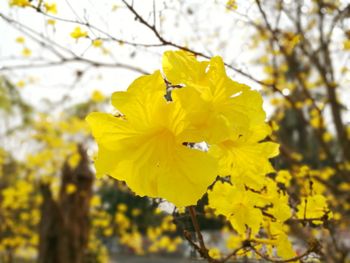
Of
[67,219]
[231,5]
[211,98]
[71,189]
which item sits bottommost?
[211,98]

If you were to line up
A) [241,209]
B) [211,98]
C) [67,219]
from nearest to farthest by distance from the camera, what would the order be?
[211,98] → [241,209] → [67,219]

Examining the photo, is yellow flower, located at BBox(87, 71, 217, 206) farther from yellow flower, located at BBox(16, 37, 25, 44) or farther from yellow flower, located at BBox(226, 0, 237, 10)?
yellow flower, located at BBox(16, 37, 25, 44)

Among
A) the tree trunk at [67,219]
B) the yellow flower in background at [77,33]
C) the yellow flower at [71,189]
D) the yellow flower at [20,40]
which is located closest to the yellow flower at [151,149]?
the yellow flower in background at [77,33]

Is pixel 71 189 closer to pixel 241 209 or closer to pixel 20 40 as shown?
pixel 20 40

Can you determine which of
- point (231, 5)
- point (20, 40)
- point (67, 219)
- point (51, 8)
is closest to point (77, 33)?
point (51, 8)

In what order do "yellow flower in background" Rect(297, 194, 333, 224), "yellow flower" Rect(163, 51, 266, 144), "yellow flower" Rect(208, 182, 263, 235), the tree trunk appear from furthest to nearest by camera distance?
the tree trunk, "yellow flower in background" Rect(297, 194, 333, 224), "yellow flower" Rect(208, 182, 263, 235), "yellow flower" Rect(163, 51, 266, 144)

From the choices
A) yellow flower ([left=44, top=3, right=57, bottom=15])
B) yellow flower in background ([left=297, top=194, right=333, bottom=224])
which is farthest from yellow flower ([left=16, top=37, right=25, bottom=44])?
yellow flower in background ([left=297, top=194, right=333, bottom=224])

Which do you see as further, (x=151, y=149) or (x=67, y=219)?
(x=67, y=219)

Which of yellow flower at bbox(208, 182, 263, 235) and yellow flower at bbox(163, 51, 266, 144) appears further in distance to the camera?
yellow flower at bbox(208, 182, 263, 235)

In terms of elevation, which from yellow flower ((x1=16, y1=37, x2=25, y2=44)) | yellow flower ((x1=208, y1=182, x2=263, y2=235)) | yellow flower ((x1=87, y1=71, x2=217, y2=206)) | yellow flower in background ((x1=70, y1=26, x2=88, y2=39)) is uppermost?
yellow flower ((x1=16, y1=37, x2=25, y2=44))
